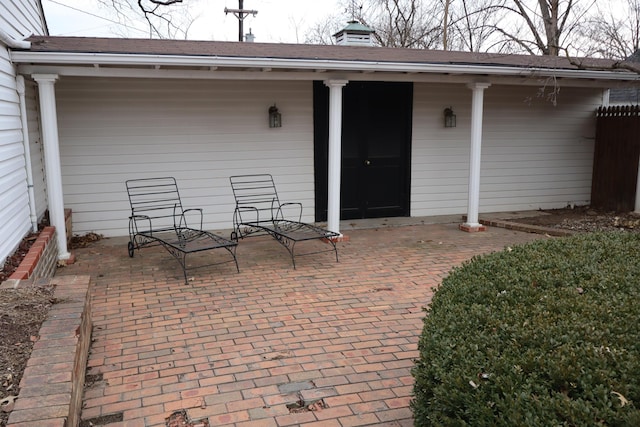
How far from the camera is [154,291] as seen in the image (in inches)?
214

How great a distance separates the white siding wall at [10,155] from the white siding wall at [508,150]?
577cm

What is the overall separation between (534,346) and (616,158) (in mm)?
8795

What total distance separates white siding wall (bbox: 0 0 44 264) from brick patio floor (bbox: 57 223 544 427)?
2.97 ft

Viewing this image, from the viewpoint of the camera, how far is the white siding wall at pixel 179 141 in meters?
7.53

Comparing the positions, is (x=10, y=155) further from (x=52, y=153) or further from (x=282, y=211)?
(x=282, y=211)

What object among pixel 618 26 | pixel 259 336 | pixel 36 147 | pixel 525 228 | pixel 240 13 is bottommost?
pixel 259 336

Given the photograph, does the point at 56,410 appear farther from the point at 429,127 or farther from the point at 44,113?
the point at 429,127

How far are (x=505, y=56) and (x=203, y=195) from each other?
529 cm

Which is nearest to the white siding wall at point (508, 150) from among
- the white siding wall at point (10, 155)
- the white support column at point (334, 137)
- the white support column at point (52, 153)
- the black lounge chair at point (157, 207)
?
the white support column at point (334, 137)

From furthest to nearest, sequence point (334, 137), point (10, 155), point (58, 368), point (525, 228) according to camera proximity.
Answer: point (525, 228)
point (334, 137)
point (10, 155)
point (58, 368)

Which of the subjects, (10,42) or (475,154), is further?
(475,154)

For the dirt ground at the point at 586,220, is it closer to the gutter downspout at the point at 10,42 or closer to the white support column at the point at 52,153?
the white support column at the point at 52,153

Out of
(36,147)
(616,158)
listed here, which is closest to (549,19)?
(616,158)

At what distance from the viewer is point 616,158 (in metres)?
9.59
